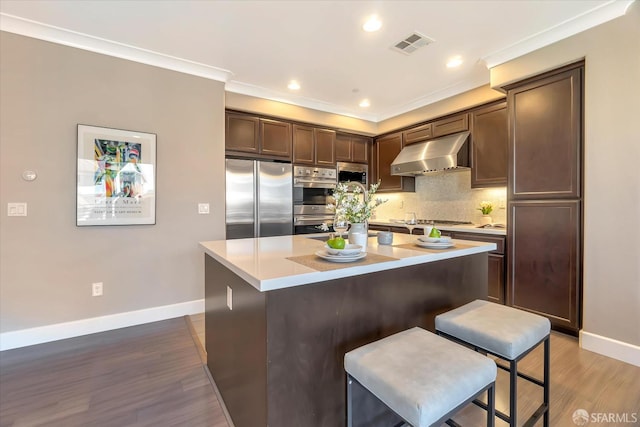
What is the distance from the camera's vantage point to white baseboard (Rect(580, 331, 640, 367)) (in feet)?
6.95

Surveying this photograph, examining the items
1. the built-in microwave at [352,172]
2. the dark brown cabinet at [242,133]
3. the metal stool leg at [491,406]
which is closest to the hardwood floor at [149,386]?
the metal stool leg at [491,406]

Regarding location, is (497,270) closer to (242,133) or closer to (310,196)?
(310,196)

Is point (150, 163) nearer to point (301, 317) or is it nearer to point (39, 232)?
point (39, 232)

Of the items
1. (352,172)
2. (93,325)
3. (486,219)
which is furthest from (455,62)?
(93,325)

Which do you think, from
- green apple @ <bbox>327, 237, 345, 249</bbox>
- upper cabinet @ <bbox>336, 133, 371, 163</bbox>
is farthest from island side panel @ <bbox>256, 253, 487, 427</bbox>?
upper cabinet @ <bbox>336, 133, 371, 163</bbox>

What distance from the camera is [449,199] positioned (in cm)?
426

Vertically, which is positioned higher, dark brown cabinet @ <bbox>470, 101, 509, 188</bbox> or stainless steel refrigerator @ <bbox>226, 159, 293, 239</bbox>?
dark brown cabinet @ <bbox>470, 101, 509, 188</bbox>

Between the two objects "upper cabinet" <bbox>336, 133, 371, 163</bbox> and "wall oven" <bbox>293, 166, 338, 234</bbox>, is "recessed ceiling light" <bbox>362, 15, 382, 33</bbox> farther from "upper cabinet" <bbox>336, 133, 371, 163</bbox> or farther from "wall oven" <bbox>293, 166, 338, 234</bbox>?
"upper cabinet" <bbox>336, 133, 371, 163</bbox>

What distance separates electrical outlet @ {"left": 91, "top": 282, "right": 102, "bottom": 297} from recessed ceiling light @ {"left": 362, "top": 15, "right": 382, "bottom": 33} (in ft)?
11.0

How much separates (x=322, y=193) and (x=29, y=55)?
11.2ft

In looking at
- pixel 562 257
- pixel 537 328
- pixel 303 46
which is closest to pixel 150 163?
pixel 303 46

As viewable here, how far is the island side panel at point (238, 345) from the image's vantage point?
1.23 metres

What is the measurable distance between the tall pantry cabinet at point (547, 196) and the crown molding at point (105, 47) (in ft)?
10.4

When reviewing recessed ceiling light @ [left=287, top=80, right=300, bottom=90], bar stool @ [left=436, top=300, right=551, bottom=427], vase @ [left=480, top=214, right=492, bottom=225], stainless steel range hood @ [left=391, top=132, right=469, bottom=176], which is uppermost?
recessed ceiling light @ [left=287, top=80, right=300, bottom=90]
